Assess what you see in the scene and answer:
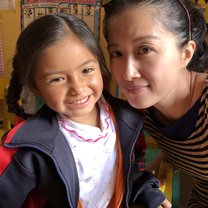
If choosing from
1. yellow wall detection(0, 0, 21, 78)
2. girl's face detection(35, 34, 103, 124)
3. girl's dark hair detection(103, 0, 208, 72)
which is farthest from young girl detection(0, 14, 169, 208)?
yellow wall detection(0, 0, 21, 78)

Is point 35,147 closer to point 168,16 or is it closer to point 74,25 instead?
point 74,25

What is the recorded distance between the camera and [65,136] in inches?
29.6

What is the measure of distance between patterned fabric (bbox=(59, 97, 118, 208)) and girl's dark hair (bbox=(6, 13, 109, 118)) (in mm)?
164

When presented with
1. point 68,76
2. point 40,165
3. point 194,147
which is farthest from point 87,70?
point 194,147

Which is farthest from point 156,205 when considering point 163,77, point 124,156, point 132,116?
point 163,77

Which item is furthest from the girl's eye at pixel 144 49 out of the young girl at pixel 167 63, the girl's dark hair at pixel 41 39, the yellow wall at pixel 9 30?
the yellow wall at pixel 9 30

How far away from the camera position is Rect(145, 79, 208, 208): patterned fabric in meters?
0.83

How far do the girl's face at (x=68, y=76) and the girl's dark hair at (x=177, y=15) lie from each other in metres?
0.15

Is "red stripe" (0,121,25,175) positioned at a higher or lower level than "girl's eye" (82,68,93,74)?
lower

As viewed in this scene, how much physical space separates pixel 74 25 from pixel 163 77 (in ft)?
0.89

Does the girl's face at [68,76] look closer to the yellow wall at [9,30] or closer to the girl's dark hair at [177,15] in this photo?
the girl's dark hair at [177,15]

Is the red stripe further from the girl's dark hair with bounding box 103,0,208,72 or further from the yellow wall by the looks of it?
the yellow wall

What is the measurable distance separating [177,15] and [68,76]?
34cm

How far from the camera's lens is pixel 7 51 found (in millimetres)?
1713
